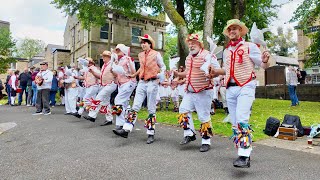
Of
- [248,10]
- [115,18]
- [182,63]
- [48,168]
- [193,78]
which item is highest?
[115,18]

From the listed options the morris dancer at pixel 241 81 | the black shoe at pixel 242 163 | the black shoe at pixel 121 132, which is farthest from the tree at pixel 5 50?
the black shoe at pixel 242 163

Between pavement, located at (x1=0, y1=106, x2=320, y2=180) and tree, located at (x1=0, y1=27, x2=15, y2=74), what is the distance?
22183mm

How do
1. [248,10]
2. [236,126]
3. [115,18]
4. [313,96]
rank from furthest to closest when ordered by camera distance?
[115,18], [313,96], [248,10], [236,126]

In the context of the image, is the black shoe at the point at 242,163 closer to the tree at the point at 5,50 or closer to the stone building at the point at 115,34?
the stone building at the point at 115,34

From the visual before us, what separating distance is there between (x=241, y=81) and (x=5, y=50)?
2882 cm

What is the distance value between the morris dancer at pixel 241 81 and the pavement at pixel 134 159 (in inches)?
15.5

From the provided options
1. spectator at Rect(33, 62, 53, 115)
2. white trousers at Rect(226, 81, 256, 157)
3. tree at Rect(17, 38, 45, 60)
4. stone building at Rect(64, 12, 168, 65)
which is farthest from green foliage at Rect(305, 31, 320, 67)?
tree at Rect(17, 38, 45, 60)

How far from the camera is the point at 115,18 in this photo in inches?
1201

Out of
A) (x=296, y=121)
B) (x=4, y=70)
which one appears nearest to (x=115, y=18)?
(x=4, y=70)

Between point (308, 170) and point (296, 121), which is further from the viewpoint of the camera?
point (296, 121)

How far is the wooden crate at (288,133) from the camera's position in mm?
6548

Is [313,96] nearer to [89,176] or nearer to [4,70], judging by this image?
[89,176]

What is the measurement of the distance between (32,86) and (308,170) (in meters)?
14.7

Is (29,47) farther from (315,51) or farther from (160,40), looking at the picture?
(315,51)
